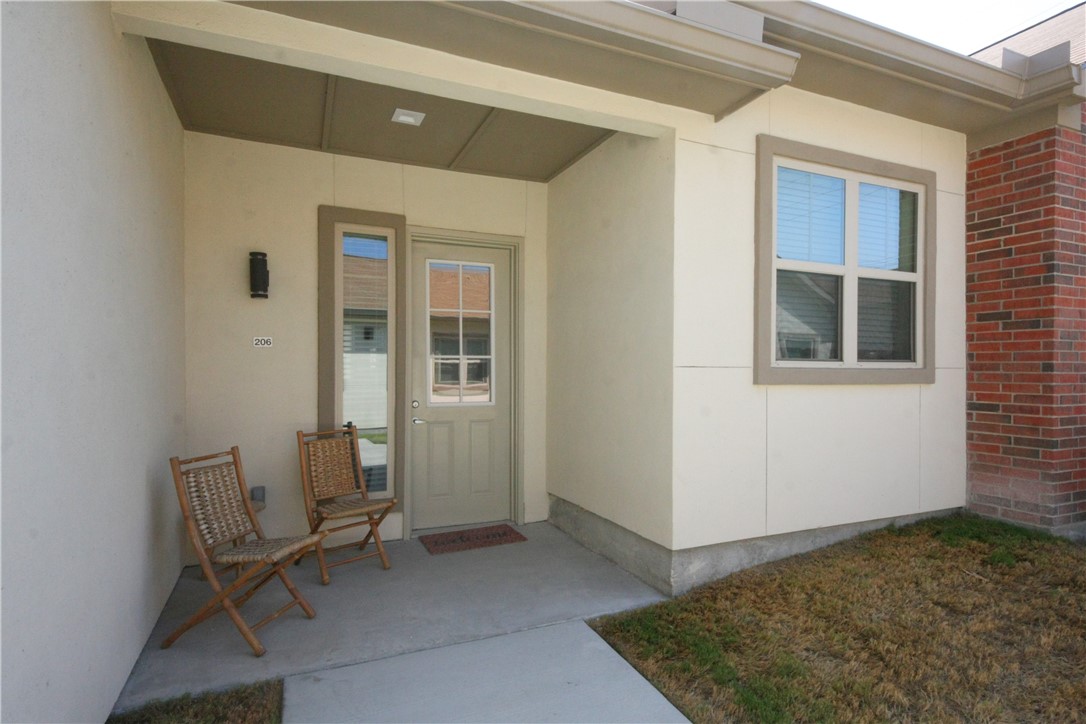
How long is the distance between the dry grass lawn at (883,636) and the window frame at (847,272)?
1.15 metres

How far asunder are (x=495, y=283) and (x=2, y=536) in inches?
149

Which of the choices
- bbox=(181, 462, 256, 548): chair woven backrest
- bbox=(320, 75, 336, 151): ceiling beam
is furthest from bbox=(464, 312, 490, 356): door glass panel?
bbox=(181, 462, 256, 548): chair woven backrest

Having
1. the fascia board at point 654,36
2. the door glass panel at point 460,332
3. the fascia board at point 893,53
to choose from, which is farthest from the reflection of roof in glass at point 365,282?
the fascia board at point 893,53

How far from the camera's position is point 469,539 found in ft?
14.8

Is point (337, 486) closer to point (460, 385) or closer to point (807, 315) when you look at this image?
point (460, 385)

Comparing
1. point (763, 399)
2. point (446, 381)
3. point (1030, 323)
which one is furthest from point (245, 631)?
point (1030, 323)

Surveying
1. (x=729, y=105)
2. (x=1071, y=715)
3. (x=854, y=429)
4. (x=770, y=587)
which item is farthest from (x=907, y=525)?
(x=729, y=105)

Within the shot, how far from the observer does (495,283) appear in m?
4.93

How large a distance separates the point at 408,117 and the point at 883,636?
3910mm

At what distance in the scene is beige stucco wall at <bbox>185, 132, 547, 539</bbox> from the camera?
392 cm

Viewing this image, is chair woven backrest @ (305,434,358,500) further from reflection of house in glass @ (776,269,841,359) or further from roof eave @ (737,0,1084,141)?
roof eave @ (737,0,1084,141)

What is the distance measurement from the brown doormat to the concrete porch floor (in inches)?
12.9

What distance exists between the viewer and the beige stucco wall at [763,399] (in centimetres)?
346

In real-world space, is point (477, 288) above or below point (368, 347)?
above
